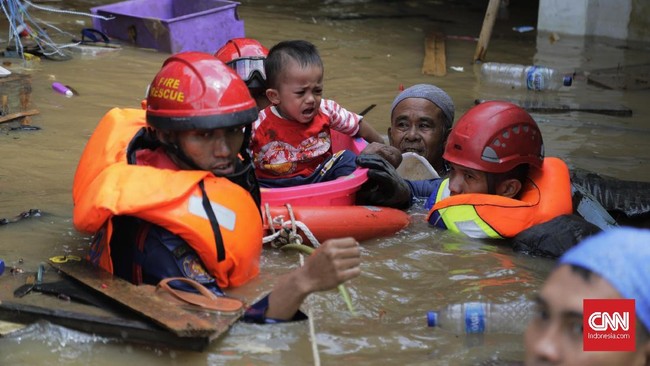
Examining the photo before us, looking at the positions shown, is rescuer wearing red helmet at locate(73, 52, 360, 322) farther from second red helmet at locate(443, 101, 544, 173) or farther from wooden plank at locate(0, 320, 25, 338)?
second red helmet at locate(443, 101, 544, 173)

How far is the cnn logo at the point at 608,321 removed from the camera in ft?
7.52

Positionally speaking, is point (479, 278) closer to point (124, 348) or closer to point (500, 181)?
point (500, 181)

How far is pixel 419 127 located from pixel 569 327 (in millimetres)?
4286

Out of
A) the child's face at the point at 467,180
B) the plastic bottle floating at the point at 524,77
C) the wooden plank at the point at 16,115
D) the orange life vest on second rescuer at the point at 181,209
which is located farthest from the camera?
the plastic bottle floating at the point at 524,77

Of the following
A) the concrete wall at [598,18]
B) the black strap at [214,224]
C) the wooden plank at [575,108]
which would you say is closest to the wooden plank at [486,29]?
the wooden plank at [575,108]

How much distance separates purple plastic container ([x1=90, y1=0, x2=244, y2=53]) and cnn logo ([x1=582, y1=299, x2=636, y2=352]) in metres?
8.07

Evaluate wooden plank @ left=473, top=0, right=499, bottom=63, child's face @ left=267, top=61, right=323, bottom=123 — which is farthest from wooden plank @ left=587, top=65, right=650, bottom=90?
child's face @ left=267, top=61, right=323, bottom=123

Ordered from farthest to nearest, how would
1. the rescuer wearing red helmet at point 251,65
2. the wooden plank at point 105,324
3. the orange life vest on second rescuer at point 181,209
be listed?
1. the rescuer wearing red helmet at point 251,65
2. the orange life vest on second rescuer at point 181,209
3. the wooden plank at point 105,324

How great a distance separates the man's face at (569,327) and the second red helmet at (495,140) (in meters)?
3.14

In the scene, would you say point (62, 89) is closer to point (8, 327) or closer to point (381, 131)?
point (381, 131)

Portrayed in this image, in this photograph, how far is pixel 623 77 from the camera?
9914mm

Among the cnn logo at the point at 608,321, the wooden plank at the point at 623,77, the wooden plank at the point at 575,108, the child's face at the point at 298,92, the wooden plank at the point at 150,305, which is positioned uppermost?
the cnn logo at the point at 608,321

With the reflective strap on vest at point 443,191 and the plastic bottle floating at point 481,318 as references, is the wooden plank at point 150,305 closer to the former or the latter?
the plastic bottle floating at point 481,318

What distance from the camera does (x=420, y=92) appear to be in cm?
653
